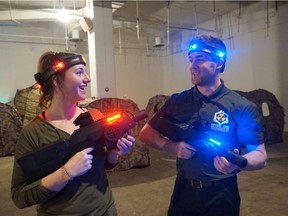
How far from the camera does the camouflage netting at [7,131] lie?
5.76 m

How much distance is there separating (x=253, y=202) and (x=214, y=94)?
1.98 meters

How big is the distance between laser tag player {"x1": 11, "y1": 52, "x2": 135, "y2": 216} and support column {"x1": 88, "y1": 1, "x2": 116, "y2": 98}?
14.2ft

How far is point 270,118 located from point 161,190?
3535mm

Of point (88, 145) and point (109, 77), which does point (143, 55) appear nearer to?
point (109, 77)

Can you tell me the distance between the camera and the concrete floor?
2758 millimetres

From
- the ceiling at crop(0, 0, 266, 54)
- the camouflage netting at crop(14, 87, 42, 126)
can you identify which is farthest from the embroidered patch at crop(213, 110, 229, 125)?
the camouflage netting at crop(14, 87, 42, 126)

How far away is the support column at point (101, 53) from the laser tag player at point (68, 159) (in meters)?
4.32

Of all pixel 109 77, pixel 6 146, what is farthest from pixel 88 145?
pixel 6 146

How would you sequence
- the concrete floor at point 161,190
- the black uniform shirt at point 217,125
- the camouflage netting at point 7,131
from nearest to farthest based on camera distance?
the black uniform shirt at point 217,125
the concrete floor at point 161,190
the camouflage netting at point 7,131

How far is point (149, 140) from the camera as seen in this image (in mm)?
1504

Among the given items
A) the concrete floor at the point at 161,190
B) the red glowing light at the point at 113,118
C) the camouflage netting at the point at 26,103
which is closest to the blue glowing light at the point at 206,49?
the red glowing light at the point at 113,118

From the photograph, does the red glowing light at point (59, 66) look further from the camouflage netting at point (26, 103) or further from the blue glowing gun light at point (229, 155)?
the camouflage netting at point (26, 103)

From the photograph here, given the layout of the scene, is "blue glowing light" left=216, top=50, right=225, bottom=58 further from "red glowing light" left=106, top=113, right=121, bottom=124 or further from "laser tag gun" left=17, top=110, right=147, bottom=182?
"red glowing light" left=106, top=113, right=121, bottom=124

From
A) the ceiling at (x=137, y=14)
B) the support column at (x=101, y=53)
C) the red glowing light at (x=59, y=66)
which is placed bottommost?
the red glowing light at (x=59, y=66)
